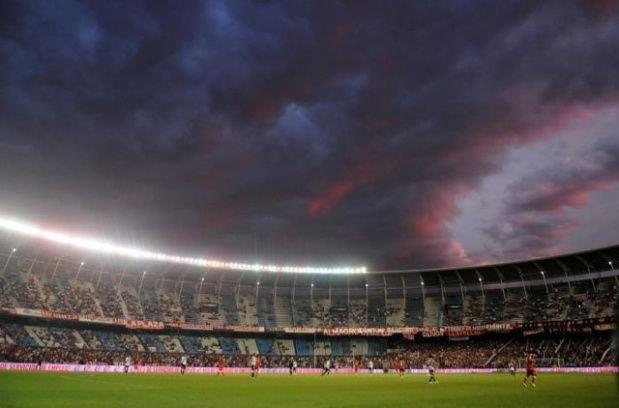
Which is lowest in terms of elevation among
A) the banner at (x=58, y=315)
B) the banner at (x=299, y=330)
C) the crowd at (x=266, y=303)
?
the banner at (x=58, y=315)

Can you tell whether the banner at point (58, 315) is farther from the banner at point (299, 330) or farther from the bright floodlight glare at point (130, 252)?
the banner at point (299, 330)

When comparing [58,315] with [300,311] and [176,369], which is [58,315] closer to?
[176,369]

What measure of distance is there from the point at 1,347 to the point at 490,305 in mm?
71690

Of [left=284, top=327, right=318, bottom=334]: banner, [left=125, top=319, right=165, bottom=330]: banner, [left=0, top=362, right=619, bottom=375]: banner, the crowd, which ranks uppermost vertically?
the crowd

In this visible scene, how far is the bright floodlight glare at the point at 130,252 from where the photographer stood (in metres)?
60.3

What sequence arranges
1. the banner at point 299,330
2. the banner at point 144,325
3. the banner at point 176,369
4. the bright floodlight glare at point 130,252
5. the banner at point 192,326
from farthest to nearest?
1. the banner at point 299,330
2. the banner at point 192,326
3. the banner at point 144,325
4. the bright floodlight glare at point 130,252
5. the banner at point 176,369

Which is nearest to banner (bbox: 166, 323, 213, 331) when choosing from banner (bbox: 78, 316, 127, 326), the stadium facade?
the stadium facade

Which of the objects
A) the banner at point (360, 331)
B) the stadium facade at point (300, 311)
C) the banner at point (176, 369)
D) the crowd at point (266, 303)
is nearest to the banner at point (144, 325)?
the stadium facade at point (300, 311)

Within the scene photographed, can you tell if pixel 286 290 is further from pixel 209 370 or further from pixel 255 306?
pixel 209 370

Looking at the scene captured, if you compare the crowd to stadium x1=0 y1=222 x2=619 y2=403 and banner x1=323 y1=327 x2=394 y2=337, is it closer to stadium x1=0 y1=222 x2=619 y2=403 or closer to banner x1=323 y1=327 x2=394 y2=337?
stadium x1=0 y1=222 x2=619 y2=403

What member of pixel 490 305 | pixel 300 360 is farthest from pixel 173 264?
pixel 490 305

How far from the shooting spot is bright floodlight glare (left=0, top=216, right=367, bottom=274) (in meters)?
60.3

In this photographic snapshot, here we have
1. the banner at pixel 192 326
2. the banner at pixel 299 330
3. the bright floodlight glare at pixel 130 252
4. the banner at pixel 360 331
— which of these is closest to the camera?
the bright floodlight glare at pixel 130 252

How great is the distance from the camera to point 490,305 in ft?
279
